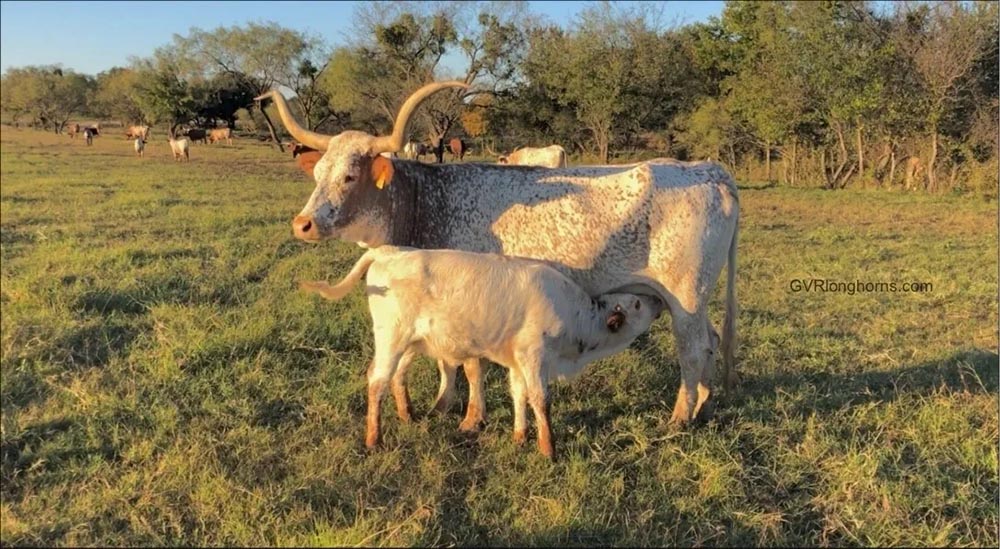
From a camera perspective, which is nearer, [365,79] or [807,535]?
[807,535]

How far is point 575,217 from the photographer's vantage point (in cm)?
443

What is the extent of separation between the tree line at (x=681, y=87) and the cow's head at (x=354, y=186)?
7857 mm

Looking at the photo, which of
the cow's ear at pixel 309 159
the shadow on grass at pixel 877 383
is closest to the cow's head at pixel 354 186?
the cow's ear at pixel 309 159

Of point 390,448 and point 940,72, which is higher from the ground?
point 940,72

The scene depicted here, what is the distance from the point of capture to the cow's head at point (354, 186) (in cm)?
423

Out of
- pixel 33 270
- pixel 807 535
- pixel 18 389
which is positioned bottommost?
pixel 807 535

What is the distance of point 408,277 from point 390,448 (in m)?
1.01

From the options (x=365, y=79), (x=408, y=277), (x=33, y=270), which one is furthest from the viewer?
(x=365, y=79)

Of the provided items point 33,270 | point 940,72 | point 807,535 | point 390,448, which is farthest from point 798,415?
point 940,72

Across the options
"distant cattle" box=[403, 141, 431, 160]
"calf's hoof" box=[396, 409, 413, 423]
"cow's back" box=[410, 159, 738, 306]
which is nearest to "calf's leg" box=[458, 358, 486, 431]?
"calf's hoof" box=[396, 409, 413, 423]

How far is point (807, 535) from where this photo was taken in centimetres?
350

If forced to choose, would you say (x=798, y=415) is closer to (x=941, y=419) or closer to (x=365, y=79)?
(x=941, y=419)

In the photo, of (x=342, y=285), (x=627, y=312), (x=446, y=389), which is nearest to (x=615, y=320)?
(x=627, y=312)

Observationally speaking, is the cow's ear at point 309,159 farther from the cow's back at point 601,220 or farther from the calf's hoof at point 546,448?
the calf's hoof at point 546,448
